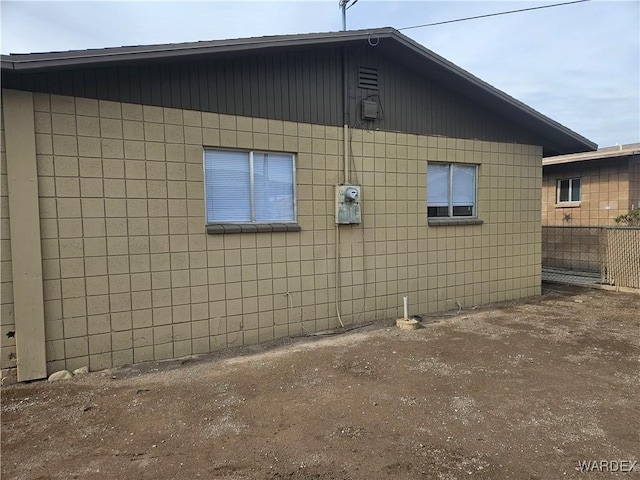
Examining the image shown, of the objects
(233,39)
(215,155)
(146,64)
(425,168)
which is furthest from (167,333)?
(425,168)

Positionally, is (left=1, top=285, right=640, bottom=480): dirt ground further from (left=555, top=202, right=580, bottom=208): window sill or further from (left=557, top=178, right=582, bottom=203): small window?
(left=557, top=178, right=582, bottom=203): small window

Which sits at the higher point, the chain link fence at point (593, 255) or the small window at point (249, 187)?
the small window at point (249, 187)

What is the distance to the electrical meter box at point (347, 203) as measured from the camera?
6.28 meters

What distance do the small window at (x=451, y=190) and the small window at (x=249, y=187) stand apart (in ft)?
9.46

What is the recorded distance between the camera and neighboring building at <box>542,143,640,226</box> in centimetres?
1150

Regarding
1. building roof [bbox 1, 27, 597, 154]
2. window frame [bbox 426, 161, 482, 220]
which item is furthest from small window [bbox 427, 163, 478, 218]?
building roof [bbox 1, 27, 597, 154]

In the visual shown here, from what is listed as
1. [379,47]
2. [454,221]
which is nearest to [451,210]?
[454,221]

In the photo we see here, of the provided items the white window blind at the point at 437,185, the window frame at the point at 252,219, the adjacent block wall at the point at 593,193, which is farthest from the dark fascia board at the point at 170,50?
the adjacent block wall at the point at 593,193

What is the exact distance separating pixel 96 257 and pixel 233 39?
3.20m

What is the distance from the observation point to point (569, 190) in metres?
13.1

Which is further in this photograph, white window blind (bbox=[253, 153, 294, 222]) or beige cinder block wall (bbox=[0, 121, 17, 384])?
white window blind (bbox=[253, 153, 294, 222])

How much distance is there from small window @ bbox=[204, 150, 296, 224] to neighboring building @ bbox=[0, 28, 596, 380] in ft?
0.07

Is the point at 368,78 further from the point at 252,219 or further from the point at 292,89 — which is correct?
the point at 252,219

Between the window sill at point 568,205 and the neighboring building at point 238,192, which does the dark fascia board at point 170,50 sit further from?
the window sill at point 568,205
